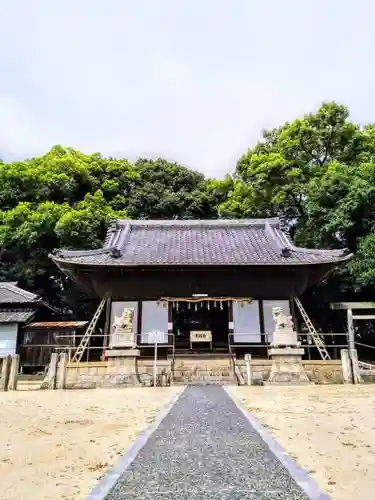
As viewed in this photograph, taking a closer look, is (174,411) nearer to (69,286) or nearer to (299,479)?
(299,479)

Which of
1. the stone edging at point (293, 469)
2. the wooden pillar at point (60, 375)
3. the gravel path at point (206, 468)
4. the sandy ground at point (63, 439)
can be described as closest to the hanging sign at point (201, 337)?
the wooden pillar at point (60, 375)

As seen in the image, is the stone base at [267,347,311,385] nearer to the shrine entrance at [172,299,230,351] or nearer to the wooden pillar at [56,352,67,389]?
the shrine entrance at [172,299,230,351]

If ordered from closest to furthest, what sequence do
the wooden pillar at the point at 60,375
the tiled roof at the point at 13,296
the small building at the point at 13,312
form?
1. the wooden pillar at the point at 60,375
2. the small building at the point at 13,312
3. the tiled roof at the point at 13,296

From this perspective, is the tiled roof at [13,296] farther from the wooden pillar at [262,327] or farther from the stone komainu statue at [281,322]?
the stone komainu statue at [281,322]

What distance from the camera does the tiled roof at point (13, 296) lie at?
2017 cm

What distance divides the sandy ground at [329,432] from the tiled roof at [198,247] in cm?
784

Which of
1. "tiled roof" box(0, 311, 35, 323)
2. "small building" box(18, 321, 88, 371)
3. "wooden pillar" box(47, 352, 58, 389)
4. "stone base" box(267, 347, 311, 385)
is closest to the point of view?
"wooden pillar" box(47, 352, 58, 389)

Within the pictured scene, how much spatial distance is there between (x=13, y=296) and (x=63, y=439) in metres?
16.6

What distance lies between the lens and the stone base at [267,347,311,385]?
43.2 ft

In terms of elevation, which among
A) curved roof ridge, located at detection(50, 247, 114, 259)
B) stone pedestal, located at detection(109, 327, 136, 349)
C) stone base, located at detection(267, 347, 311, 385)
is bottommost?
stone base, located at detection(267, 347, 311, 385)

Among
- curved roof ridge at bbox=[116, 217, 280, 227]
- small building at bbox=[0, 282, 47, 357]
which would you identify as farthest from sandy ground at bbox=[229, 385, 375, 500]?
curved roof ridge at bbox=[116, 217, 280, 227]

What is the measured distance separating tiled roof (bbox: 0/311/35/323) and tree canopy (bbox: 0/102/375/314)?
529 centimetres

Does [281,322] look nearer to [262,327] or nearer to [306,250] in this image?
[262,327]

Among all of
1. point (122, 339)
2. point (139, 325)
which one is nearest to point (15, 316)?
point (139, 325)
